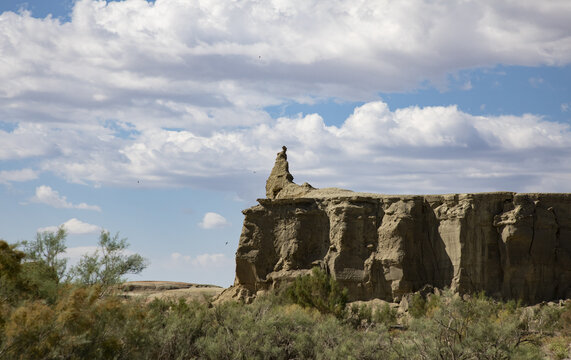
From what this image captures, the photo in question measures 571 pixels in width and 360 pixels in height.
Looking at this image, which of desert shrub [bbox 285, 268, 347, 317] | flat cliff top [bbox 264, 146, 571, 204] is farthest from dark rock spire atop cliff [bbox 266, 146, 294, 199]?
desert shrub [bbox 285, 268, 347, 317]

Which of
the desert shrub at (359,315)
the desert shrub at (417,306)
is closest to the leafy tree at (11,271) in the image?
the desert shrub at (359,315)

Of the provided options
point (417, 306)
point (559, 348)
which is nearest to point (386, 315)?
point (417, 306)

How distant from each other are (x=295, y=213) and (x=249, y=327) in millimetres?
19048

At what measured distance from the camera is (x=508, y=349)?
21359 millimetres

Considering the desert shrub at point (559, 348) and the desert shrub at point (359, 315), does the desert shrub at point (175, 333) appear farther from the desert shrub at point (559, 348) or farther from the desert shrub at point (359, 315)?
the desert shrub at point (559, 348)

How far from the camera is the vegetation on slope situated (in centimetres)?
1712

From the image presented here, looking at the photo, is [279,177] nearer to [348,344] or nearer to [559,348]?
[559,348]

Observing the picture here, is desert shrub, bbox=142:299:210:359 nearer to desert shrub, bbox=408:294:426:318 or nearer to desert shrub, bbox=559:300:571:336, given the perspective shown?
desert shrub, bbox=408:294:426:318

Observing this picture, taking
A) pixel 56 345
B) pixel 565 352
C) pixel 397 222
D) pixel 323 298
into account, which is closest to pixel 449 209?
pixel 397 222

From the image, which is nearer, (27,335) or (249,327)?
A: (27,335)

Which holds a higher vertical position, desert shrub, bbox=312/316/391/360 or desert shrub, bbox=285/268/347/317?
desert shrub, bbox=285/268/347/317

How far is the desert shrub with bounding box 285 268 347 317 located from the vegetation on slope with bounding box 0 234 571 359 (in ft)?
19.5

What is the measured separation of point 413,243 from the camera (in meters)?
42.7

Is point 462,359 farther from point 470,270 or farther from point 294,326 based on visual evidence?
point 470,270
